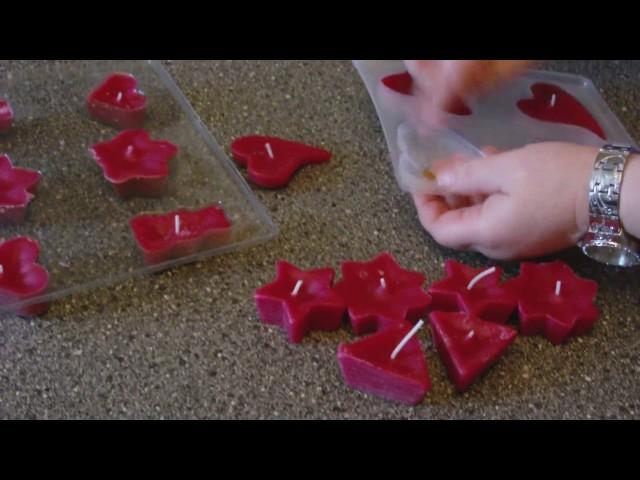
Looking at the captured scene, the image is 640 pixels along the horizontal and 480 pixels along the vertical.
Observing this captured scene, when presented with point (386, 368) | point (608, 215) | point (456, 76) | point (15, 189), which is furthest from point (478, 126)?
point (15, 189)

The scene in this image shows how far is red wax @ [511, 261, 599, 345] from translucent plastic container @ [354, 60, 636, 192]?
0.39 ft

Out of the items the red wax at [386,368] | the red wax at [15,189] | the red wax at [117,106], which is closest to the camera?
the red wax at [386,368]

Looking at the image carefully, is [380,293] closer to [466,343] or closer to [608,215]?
[466,343]

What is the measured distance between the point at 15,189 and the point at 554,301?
446 millimetres

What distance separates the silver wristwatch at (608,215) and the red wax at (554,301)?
0.03 m

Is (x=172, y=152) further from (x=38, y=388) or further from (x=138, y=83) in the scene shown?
(x=38, y=388)

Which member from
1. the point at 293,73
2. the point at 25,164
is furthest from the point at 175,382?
the point at 293,73

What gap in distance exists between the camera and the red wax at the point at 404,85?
0.77 m

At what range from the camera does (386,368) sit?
562 millimetres

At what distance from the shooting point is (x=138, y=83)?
810mm

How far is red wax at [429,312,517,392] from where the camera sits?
1.88 ft

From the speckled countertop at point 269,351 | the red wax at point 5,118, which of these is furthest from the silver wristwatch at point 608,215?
the red wax at point 5,118

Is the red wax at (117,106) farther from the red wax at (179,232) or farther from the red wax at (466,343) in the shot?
the red wax at (466,343)

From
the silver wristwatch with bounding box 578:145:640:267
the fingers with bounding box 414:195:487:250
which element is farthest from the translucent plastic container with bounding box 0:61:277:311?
the silver wristwatch with bounding box 578:145:640:267
